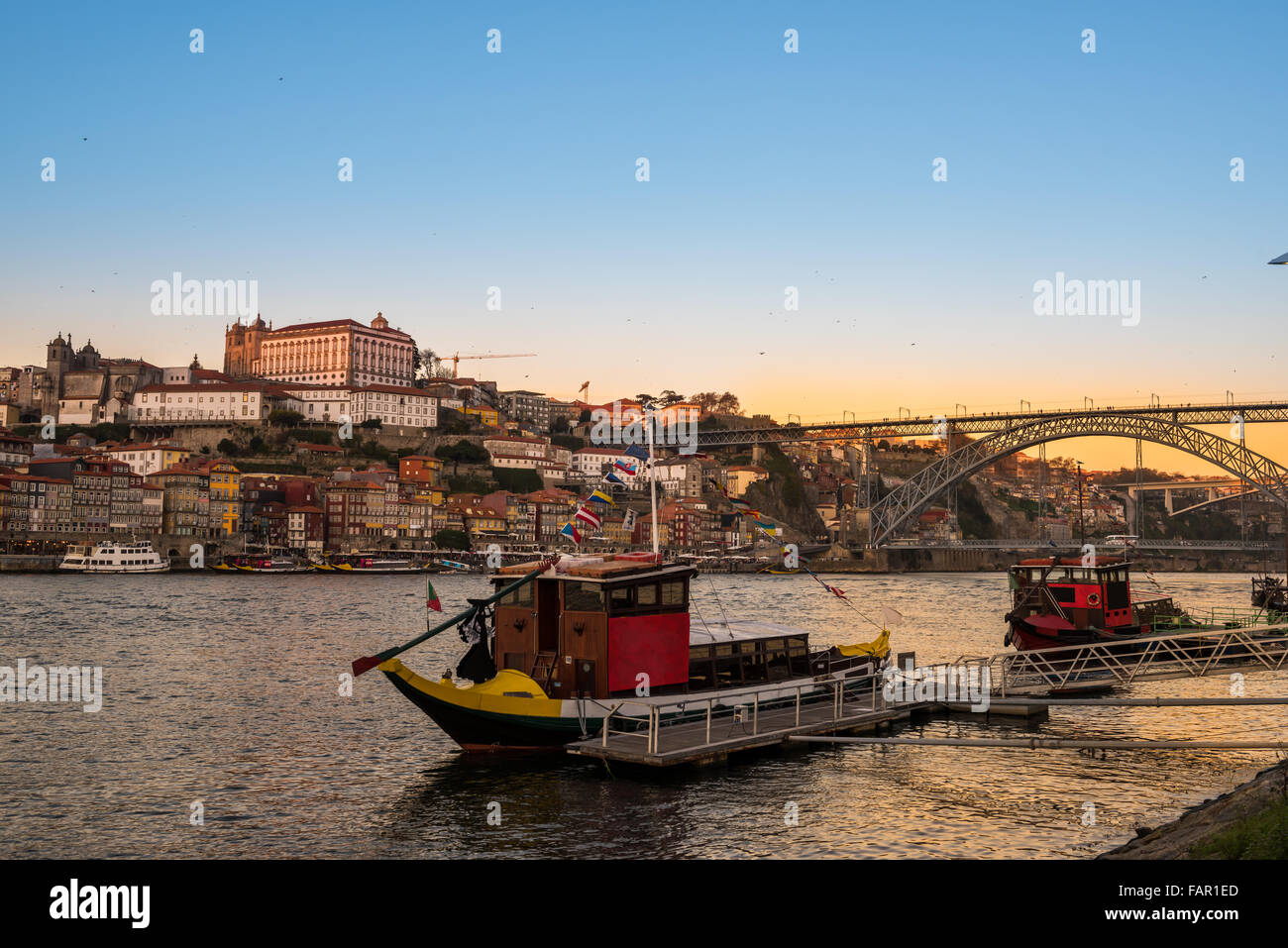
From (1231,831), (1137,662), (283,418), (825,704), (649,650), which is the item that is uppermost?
(283,418)

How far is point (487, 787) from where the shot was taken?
15.3m

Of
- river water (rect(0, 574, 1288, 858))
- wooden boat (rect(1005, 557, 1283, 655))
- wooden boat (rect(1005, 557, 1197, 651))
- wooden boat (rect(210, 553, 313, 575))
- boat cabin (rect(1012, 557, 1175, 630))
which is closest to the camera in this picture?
river water (rect(0, 574, 1288, 858))

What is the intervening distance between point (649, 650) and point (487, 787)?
302 centimetres

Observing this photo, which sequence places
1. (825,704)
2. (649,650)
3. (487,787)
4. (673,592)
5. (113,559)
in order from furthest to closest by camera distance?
1. (113,559)
2. (825,704)
3. (673,592)
4. (649,650)
5. (487,787)

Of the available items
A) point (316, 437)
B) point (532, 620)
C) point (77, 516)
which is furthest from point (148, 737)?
point (316, 437)

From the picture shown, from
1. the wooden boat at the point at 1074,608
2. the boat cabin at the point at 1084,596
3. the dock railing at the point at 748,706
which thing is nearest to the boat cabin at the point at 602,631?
the dock railing at the point at 748,706

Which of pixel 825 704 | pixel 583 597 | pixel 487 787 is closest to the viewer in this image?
pixel 487 787

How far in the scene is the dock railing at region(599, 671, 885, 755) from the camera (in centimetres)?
1612

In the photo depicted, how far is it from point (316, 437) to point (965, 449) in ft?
221

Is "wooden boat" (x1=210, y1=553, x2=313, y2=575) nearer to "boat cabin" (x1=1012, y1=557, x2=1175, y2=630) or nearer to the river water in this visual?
the river water

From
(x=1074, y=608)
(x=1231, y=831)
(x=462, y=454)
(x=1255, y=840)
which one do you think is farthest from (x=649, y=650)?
(x=462, y=454)

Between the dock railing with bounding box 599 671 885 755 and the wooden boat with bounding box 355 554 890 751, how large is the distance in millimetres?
61

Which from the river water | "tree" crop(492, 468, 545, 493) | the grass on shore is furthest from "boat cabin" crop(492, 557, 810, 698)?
"tree" crop(492, 468, 545, 493)

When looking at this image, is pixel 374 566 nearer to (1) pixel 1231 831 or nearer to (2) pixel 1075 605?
(2) pixel 1075 605
